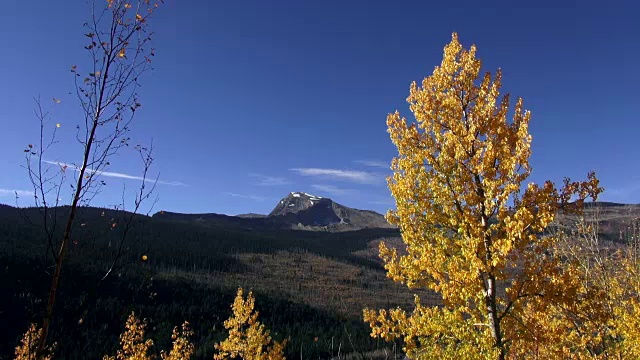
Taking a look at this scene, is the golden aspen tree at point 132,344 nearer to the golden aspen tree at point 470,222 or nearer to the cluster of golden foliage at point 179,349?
the cluster of golden foliage at point 179,349

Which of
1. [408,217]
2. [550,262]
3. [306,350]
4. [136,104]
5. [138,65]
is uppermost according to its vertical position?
[138,65]

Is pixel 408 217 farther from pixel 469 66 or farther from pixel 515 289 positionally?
pixel 469 66

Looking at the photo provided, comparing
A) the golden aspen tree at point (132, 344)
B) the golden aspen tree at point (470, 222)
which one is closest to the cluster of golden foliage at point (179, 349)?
the golden aspen tree at point (132, 344)

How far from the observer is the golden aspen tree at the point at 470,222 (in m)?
8.95

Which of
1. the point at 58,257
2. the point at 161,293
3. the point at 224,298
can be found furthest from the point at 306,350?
the point at 58,257

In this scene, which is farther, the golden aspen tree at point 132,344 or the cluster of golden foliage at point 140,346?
the cluster of golden foliage at point 140,346

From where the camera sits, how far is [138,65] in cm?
517

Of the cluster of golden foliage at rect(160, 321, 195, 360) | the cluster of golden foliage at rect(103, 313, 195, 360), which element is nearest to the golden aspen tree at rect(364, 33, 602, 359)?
the cluster of golden foliage at rect(103, 313, 195, 360)

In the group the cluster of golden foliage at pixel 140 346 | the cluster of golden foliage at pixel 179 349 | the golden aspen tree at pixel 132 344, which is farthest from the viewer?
the cluster of golden foliage at pixel 179 349

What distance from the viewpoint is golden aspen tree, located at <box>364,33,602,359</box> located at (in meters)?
8.95

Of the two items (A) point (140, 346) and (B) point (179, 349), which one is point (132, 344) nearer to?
(B) point (179, 349)

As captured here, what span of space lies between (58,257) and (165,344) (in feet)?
283

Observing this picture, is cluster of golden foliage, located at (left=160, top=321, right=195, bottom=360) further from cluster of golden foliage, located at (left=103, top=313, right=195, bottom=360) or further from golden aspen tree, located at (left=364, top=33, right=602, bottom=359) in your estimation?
golden aspen tree, located at (left=364, top=33, right=602, bottom=359)

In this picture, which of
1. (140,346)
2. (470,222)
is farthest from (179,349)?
(470,222)
